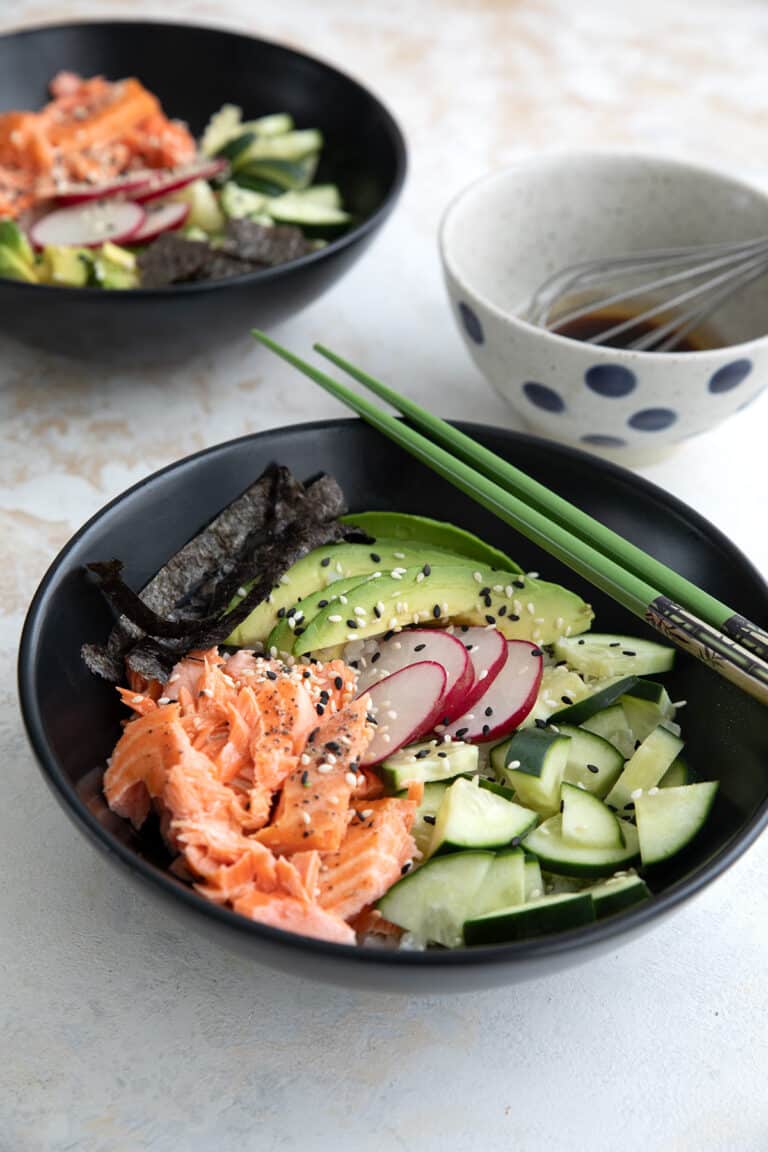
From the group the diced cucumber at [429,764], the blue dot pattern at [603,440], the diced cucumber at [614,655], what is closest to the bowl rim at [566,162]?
the blue dot pattern at [603,440]

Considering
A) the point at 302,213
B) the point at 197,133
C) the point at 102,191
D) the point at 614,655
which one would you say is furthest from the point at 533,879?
the point at 197,133

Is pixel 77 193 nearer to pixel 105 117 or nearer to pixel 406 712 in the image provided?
pixel 105 117

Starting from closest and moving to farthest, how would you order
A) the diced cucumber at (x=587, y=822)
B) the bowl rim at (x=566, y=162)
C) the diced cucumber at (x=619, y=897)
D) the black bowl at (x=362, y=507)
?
the black bowl at (x=362, y=507) < the diced cucumber at (x=619, y=897) < the diced cucumber at (x=587, y=822) < the bowl rim at (x=566, y=162)

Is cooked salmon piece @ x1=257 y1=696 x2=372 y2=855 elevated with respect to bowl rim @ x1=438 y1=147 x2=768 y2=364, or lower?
lower

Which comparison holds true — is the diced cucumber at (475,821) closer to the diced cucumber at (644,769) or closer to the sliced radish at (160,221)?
the diced cucumber at (644,769)

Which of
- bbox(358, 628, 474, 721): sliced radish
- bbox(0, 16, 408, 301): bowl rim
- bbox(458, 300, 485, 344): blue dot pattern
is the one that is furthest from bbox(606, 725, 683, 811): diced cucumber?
bbox(0, 16, 408, 301): bowl rim

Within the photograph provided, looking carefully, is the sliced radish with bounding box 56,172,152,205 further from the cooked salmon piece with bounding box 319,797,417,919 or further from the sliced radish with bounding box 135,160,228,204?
the cooked salmon piece with bounding box 319,797,417,919

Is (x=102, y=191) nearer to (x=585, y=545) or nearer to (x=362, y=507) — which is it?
(x=362, y=507)
